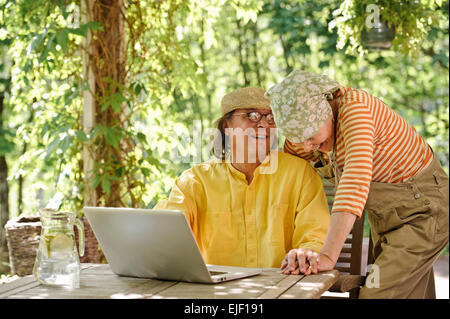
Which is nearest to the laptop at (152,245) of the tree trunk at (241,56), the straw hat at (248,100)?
the straw hat at (248,100)

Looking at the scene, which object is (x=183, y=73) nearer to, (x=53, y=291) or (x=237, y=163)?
(x=237, y=163)

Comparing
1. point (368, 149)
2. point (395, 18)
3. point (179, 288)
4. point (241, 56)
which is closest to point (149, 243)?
point (179, 288)

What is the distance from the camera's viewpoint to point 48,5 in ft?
11.1

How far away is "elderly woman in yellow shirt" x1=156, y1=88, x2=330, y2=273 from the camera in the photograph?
6.67ft

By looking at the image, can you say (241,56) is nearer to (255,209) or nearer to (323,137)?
(255,209)

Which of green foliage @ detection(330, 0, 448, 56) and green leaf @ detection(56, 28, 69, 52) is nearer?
green leaf @ detection(56, 28, 69, 52)

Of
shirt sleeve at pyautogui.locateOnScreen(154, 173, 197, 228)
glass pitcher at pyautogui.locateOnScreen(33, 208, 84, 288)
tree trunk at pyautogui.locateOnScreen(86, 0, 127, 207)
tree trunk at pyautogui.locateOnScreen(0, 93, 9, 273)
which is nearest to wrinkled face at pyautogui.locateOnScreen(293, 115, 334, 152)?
shirt sleeve at pyautogui.locateOnScreen(154, 173, 197, 228)

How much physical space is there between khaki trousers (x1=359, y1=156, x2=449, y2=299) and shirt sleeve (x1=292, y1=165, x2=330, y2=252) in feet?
0.62

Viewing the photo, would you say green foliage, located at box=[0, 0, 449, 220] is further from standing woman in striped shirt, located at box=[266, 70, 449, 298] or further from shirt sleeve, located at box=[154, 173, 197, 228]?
standing woman in striped shirt, located at box=[266, 70, 449, 298]

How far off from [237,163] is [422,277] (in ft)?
2.36

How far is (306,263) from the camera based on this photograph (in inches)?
65.4

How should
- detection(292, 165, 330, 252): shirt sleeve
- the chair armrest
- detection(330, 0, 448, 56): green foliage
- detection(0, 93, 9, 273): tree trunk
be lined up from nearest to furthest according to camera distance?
the chair armrest < detection(292, 165, 330, 252): shirt sleeve < detection(330, 0, 448, 56): green foliage < detection(0, 93, 9, 273): tree trunk

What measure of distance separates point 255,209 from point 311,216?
20cm
